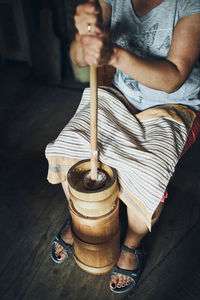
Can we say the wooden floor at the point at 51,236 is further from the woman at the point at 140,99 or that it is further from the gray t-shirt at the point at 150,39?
the gray t-shirt at the point at 150,39

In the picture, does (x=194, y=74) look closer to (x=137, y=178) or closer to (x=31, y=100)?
(x=137, y=178)

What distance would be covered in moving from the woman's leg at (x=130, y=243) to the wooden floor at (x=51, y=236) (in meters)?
0.07

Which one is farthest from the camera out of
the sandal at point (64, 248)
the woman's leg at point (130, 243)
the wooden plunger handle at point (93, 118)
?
the sandal at point (64, 248)

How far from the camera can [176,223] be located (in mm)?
1748

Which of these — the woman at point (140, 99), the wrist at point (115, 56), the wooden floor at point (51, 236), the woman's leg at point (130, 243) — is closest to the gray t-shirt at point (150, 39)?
the woman at point (140, 99)

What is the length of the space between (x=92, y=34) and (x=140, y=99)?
64 centimetres

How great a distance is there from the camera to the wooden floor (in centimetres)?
142

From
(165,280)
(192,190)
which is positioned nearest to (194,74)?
(192,190)

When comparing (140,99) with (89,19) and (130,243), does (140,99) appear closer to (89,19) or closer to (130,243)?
(89,19)

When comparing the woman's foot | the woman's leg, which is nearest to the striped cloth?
the woman's leg

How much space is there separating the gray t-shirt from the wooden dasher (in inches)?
19.0

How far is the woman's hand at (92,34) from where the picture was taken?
0.84 m

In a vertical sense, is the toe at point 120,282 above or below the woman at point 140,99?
below

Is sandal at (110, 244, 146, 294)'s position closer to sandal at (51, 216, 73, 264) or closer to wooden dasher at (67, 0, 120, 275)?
wooden dasher at (67, 0, 120, 275)
